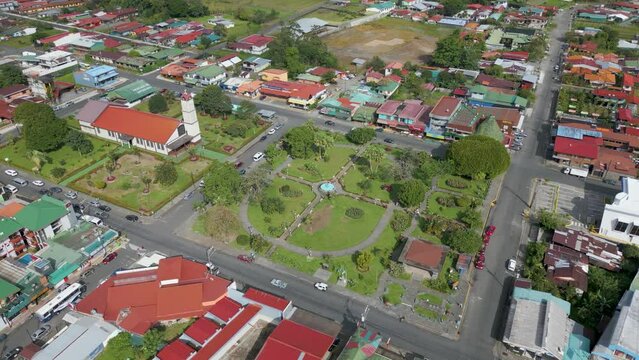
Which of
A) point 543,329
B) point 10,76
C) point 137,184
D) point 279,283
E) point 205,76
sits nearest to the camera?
point 543,329

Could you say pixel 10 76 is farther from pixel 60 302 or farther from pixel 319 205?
pixel 319 205

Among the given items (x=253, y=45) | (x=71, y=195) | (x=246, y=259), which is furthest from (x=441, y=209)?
(x=253, y=45)

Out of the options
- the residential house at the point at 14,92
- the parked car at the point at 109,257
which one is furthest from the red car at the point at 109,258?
the residential house at the point at 14,92

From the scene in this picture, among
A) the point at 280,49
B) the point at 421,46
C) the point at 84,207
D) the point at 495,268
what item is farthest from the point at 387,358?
the point at 421,46

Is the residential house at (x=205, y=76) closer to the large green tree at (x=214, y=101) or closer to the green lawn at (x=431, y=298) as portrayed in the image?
the large green tree at (x=214, y=101)

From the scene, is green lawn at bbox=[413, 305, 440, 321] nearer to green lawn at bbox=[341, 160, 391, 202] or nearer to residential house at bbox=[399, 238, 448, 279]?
residential house at bbox=[399, 238, 448, 279]

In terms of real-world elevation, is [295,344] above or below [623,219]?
above

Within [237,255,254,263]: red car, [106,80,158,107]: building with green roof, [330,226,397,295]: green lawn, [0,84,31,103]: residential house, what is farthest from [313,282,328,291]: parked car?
[0,84,31,103]: residential house

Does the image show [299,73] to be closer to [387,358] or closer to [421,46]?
[421,46]
